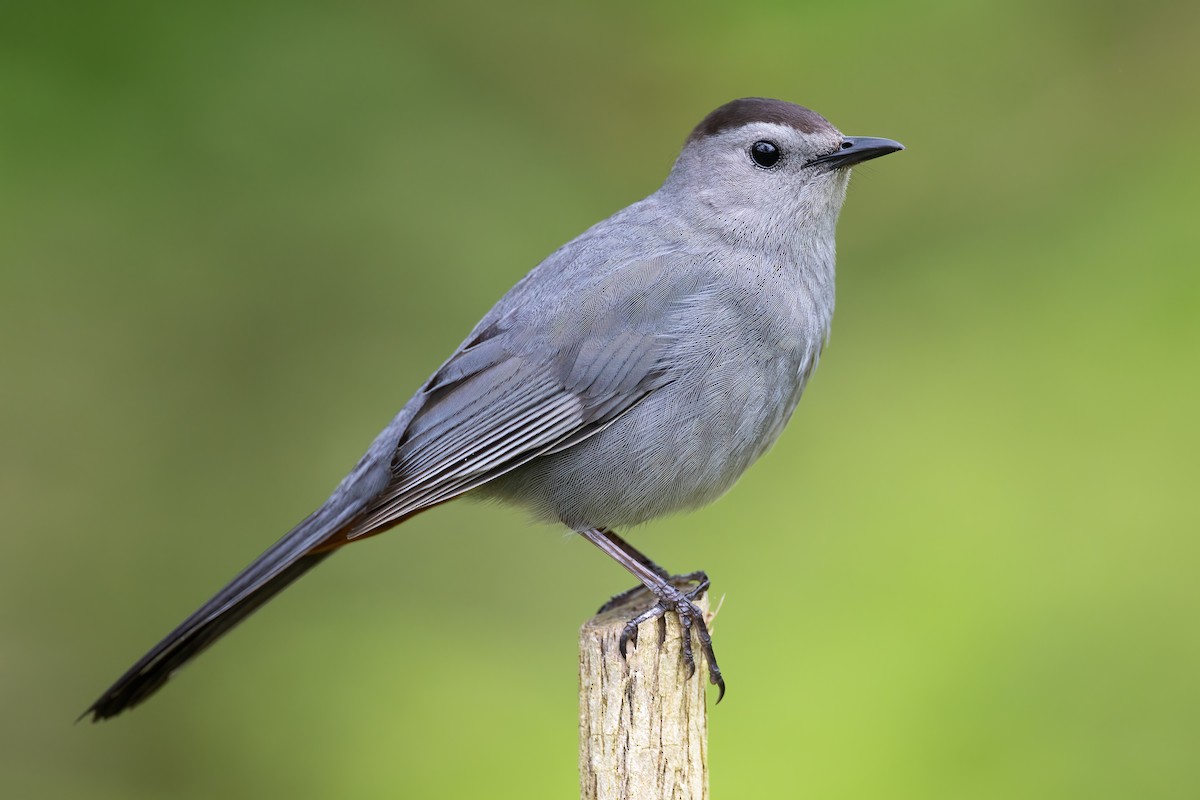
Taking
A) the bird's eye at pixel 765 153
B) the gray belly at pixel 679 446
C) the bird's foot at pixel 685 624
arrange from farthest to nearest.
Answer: the bird's eye at pixel 765 153
the gray belly at pixel 679 446
the bird's foot at pixel 685 624

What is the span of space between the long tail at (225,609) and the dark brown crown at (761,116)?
1412mm

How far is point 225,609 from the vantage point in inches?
133

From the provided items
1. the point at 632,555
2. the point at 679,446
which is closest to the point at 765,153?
the point at 679,446

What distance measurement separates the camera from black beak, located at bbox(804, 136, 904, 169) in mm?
3385

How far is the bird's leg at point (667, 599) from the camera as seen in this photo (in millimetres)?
3002

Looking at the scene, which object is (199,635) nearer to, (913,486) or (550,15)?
(913,486)

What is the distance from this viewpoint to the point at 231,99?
474 centimetres

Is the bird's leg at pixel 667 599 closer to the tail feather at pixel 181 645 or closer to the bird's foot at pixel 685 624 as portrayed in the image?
the bird's foot at pixel 685 624

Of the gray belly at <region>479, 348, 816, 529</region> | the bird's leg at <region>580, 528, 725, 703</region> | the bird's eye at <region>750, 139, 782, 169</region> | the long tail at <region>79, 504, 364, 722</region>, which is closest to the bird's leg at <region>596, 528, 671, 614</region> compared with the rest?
the bird's leg at <region>580, 528, 725, 703</region>

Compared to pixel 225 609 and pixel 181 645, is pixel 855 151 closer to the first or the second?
pixel 225 609

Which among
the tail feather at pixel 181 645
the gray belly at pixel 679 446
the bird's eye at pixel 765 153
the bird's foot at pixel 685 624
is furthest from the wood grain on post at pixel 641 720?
the bird's eye at pixel 765 153

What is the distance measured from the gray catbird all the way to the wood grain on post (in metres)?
0.16

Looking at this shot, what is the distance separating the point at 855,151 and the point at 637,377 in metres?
0.82

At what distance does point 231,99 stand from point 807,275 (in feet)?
7.82
